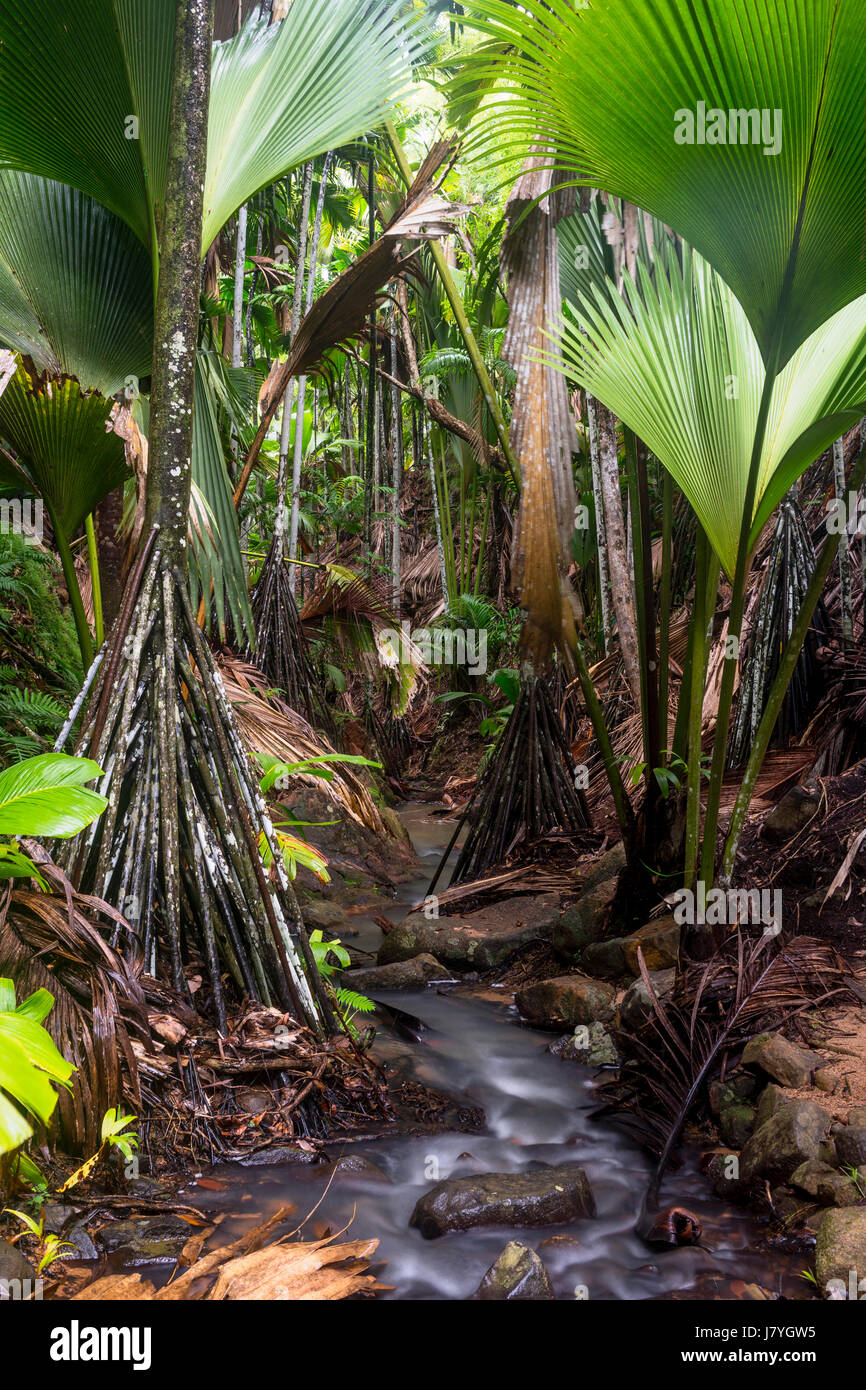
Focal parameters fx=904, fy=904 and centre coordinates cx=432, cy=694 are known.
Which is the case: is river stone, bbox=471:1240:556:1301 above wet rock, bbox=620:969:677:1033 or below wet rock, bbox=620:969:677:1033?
below

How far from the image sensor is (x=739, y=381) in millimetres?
2564

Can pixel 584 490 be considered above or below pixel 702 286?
above

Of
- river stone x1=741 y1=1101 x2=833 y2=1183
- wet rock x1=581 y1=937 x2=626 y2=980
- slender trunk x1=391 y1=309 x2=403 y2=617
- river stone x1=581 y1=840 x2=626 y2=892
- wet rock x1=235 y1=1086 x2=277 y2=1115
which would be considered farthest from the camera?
slender trunk x1=391 y1=309 x2=403 y2=617

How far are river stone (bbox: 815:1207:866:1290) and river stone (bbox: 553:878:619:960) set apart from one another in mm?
1950

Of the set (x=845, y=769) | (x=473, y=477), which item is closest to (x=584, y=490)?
(x=473, y=477)

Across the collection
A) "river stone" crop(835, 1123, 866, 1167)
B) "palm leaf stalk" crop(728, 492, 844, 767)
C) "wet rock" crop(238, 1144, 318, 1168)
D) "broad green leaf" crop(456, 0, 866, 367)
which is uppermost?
"broad green leaf" crop(456, 0, 866, 367)

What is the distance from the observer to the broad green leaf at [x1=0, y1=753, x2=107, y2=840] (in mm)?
1714

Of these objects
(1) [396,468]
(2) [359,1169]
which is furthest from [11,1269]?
(1) [396,468]

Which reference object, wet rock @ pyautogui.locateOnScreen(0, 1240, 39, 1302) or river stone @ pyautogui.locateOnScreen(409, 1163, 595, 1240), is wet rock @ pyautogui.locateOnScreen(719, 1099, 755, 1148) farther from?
wet rock @ pyautogui.locateOnScreen(0, 1240, 39, 1302)

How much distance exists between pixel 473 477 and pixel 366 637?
560 cm

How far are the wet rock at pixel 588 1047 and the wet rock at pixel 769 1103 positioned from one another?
2.79 ft

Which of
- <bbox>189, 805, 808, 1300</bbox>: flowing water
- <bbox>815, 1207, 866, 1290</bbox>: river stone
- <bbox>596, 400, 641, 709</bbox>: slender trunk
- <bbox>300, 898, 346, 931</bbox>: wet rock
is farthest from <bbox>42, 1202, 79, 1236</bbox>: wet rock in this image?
<bbox>596, 400, 641, 709</bbox>: slender trunk
